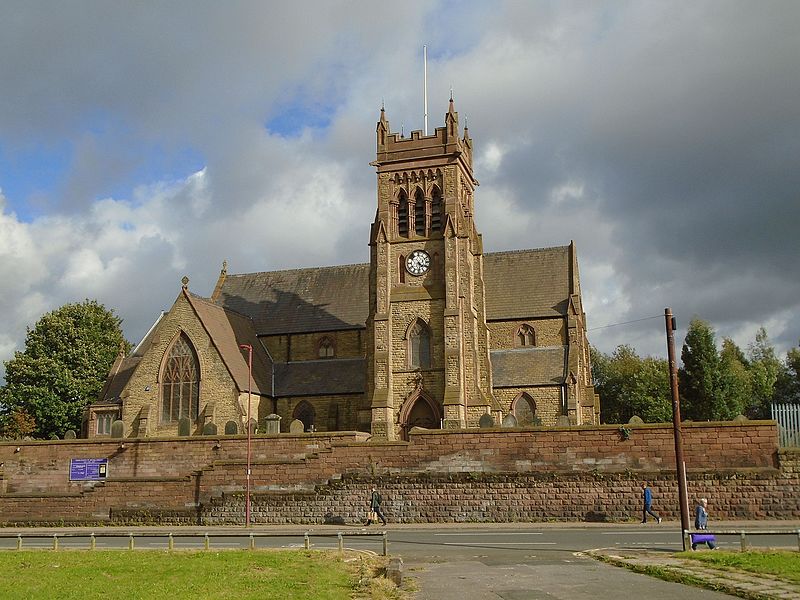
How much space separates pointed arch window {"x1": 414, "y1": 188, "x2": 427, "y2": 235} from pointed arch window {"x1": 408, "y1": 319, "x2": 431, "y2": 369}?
5.82 m

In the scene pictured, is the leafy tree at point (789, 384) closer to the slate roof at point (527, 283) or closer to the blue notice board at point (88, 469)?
the slate roof at point (527, 283)

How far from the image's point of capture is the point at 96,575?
17.4m

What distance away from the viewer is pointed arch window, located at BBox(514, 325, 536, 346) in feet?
177

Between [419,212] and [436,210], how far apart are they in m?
1.07

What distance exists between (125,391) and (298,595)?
122 ft

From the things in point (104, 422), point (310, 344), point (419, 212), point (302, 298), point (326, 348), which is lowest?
point (104, 422)

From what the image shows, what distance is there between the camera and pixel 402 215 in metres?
51.0

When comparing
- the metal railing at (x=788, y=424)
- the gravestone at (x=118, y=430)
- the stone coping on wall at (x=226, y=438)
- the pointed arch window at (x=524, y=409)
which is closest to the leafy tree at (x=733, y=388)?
the pointed arch window at (x=524, y=409)

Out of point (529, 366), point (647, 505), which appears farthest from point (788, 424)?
point (529, 366)

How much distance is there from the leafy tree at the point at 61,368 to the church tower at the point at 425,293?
2211cm

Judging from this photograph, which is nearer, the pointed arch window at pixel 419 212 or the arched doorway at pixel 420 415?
the arched doorway at pixel 420 415

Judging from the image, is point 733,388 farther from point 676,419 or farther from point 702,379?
point 676,419

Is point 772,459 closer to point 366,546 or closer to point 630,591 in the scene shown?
point 366,546

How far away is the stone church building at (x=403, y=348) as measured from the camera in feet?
155
